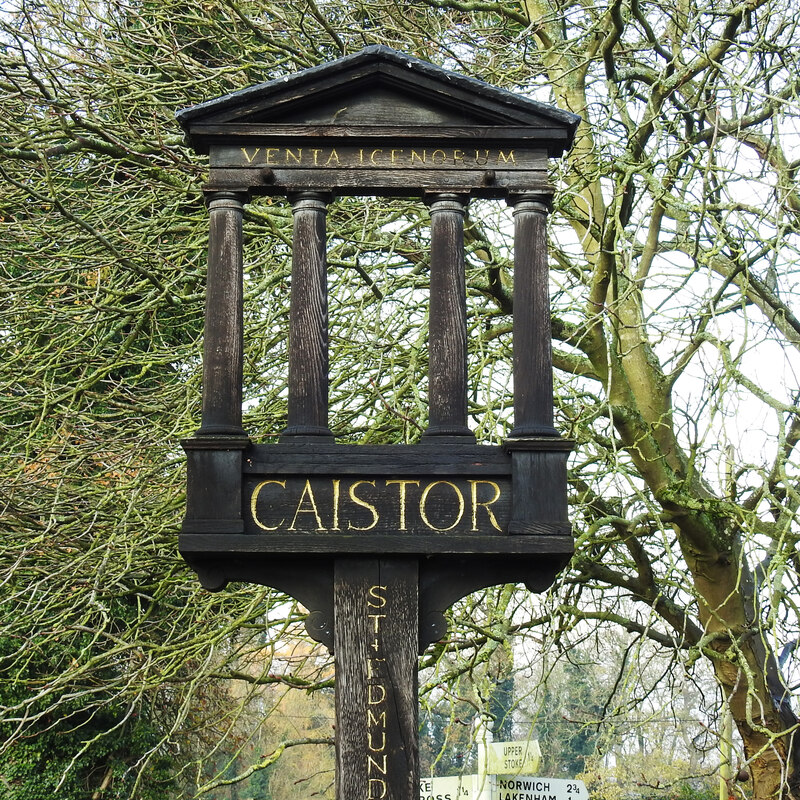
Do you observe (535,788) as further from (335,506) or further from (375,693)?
(335,506)

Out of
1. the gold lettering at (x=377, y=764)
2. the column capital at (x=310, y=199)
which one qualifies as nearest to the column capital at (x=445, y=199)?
the column capital at (x=310, y=199)

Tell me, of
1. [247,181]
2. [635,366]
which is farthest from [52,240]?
[635,366]

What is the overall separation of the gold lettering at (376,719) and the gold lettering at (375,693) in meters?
0.03

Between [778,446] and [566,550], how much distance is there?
10.5 ft

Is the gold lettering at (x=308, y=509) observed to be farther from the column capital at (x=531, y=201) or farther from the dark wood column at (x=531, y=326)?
the column capital at (x=531, y=201)

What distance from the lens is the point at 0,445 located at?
9023mm

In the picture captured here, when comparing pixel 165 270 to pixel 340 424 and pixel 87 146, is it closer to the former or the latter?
pixel 87 146

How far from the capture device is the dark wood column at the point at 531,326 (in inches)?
187

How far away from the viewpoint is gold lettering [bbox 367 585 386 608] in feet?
15.2

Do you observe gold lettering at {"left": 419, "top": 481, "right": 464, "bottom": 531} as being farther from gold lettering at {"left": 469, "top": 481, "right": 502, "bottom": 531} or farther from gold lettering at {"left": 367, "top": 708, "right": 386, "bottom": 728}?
gold lettering at {"left": 367, "top": 708, "right": 386, "bottom": 728}

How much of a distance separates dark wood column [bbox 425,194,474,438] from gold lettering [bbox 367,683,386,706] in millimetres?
1064

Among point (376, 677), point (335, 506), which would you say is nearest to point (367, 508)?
point (335, 506)

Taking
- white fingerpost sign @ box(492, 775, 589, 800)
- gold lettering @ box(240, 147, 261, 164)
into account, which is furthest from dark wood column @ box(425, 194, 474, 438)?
white fingerpost sign @ box(492, 775, 589, 800)

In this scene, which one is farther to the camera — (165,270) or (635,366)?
(635,366)
